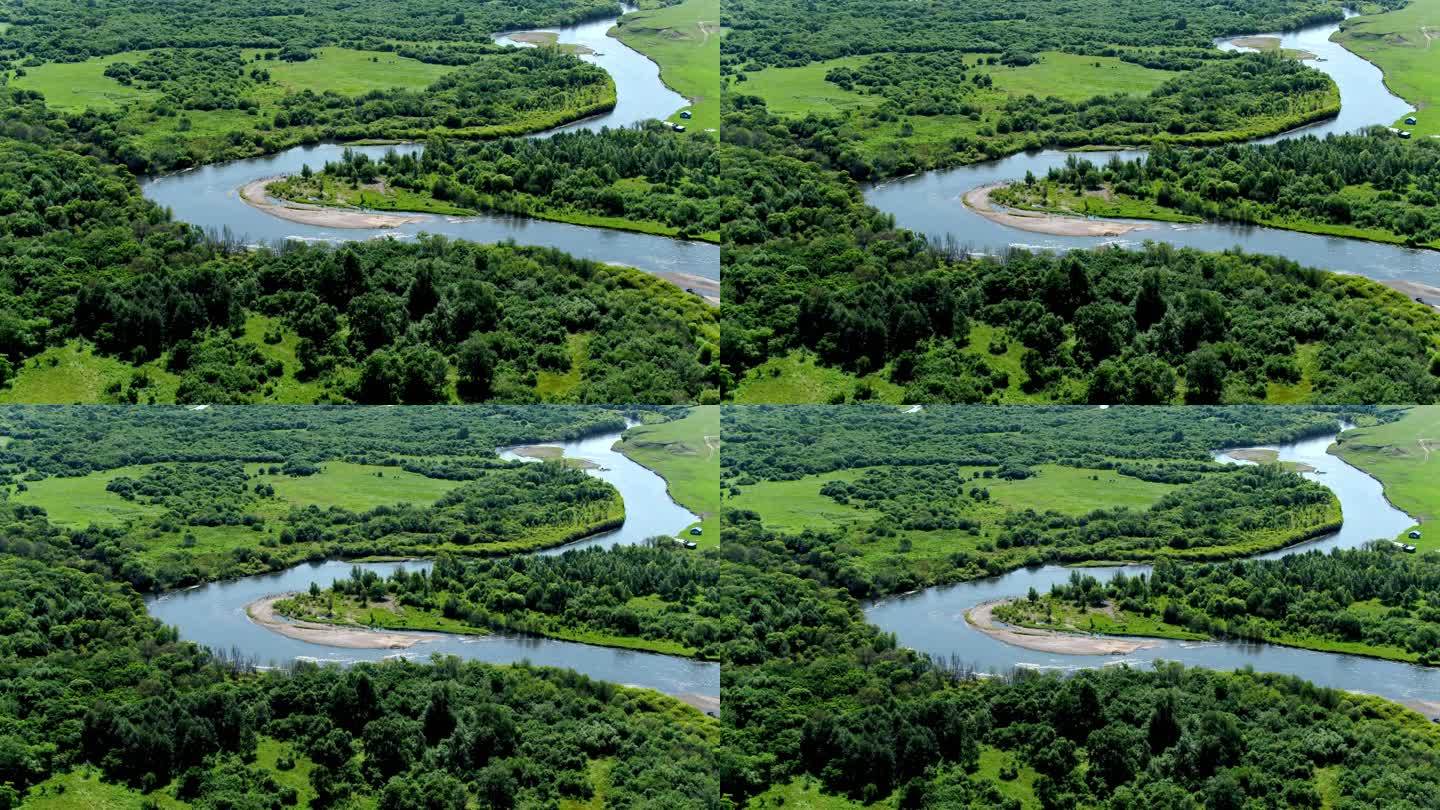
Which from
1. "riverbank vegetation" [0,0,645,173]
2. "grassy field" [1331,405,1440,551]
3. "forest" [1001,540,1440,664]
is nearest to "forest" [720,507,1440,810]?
"forest" [1001,540,1440,664]

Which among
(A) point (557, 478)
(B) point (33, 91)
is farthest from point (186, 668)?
(B) point (33, 91)

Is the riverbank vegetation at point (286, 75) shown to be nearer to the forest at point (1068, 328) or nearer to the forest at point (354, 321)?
the forest at point (354, 321)

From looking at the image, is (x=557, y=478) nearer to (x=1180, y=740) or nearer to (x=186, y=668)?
(x=186, y=668)

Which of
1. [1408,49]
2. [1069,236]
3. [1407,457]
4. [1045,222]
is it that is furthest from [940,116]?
[1407,457]

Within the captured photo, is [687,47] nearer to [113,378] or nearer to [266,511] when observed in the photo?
[266,511]

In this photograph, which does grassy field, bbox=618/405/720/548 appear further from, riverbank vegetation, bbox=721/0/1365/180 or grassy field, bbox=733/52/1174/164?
grassy field, bbox=733/52/1174/164

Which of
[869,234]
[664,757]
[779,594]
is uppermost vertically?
[869,234]

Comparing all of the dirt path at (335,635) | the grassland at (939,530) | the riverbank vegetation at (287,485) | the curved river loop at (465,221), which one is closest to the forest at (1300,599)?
the grassland at (939,530)

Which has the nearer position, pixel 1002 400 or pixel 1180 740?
pixel 1180 740
